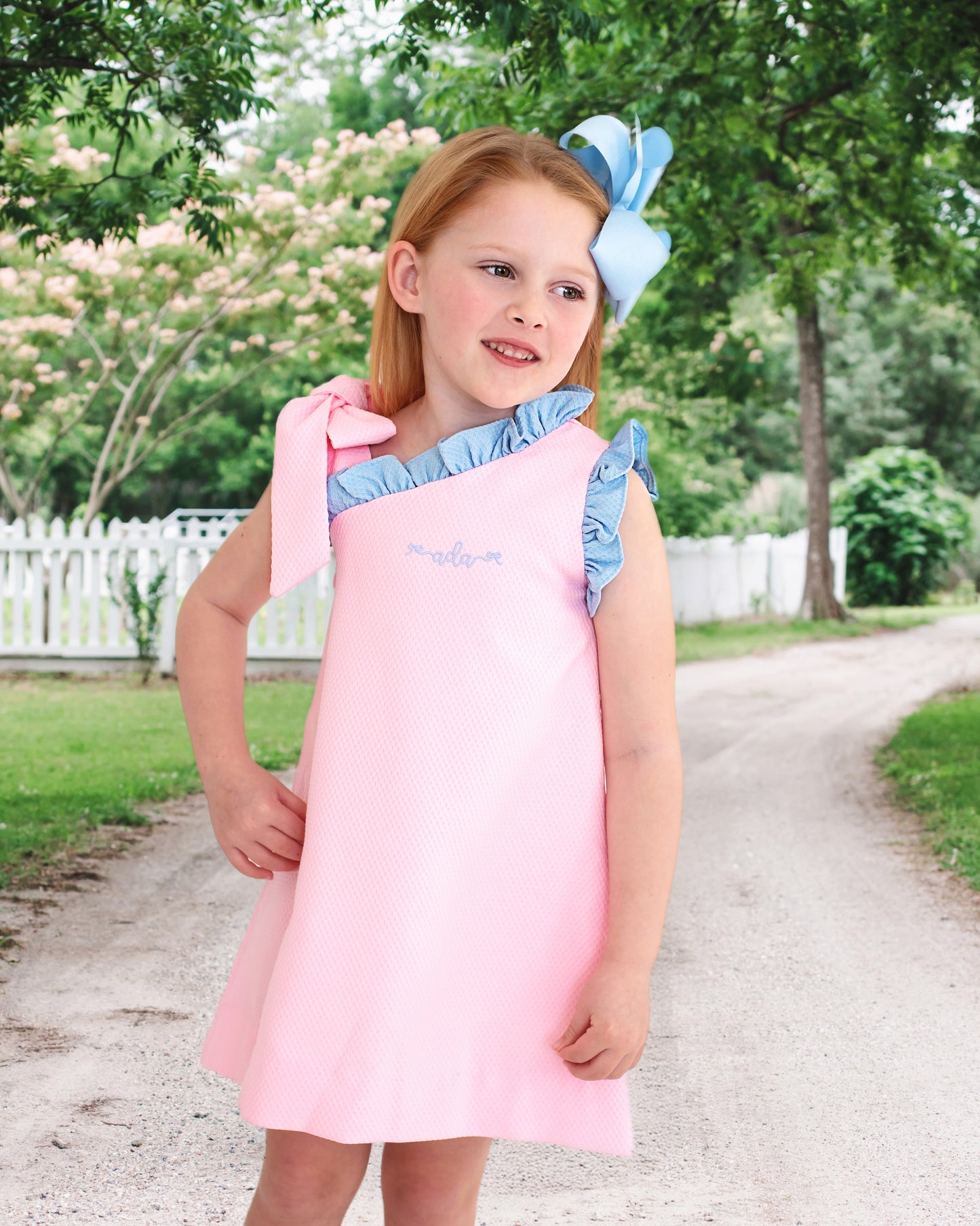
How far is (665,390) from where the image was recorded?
18.2 meters

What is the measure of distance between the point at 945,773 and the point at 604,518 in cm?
607

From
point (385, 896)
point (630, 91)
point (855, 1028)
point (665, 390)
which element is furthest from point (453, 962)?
point (665, 390)

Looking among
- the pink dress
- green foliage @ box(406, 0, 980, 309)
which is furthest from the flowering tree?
the pink dress

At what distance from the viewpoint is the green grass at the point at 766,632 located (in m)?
14.1

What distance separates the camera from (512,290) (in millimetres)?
1556

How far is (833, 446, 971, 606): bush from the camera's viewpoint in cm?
2131

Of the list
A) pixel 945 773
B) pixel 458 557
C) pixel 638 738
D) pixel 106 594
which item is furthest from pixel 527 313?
pixel 106 594

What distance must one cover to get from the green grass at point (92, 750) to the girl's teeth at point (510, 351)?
155 inches

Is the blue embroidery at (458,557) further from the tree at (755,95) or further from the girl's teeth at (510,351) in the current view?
the tree at (755,95)

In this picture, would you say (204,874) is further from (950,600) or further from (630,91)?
(950,600)

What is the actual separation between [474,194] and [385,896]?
883mm

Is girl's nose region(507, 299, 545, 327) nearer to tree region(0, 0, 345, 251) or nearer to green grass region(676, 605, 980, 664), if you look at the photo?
tree region(0, 0, 345, 251)

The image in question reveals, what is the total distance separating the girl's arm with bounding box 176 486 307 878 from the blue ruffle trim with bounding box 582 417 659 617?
0.43m

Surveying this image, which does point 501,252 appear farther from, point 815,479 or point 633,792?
point 815,479
